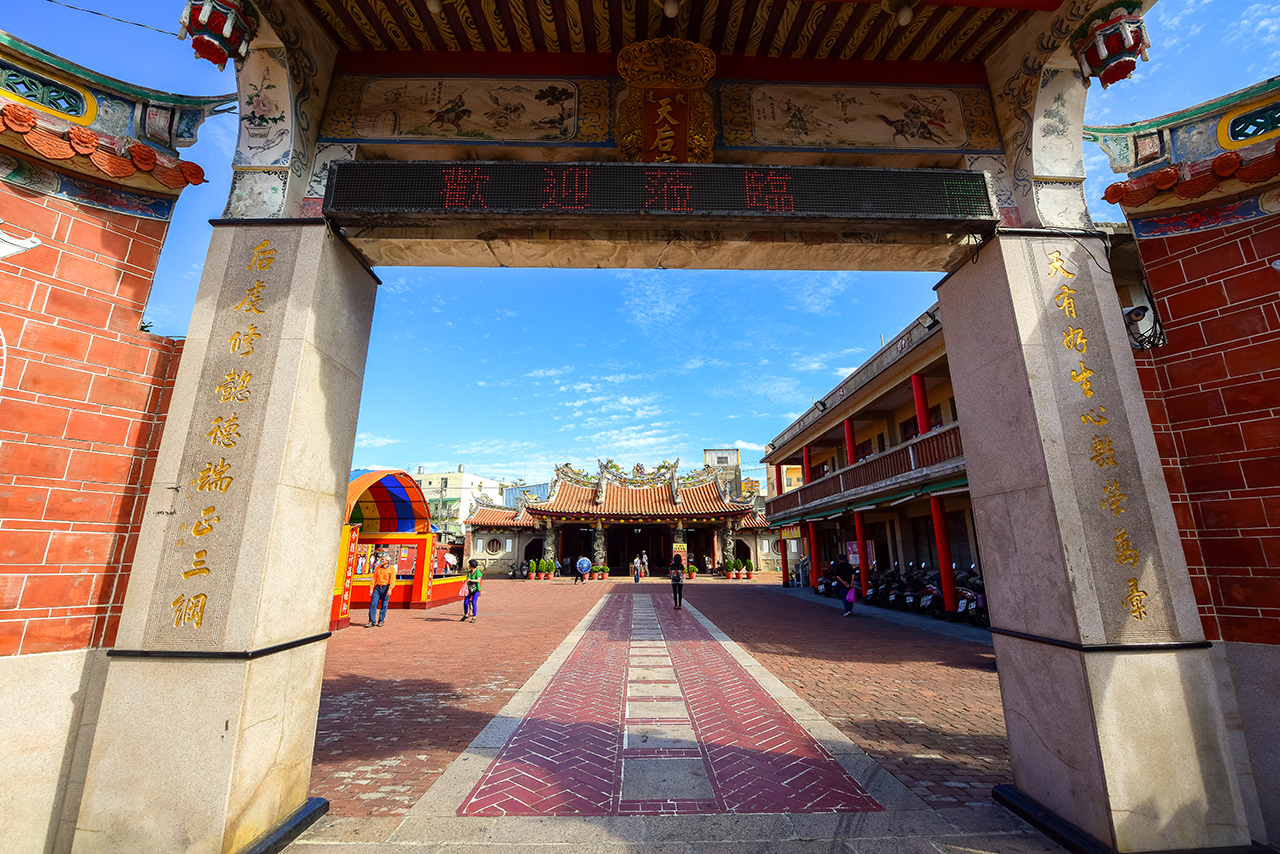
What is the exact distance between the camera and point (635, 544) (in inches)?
1262

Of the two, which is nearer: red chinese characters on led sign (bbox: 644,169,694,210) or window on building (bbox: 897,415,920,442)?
red chinese characters on led sign (bbox: 644,169,694,210)

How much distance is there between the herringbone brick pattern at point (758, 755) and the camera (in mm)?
3307

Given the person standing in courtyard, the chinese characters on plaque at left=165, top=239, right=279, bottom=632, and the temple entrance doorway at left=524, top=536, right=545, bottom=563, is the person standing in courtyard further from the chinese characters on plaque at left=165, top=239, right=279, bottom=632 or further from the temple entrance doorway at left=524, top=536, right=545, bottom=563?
the temple entrance doorway at left=524, top=536, right=545, bottom=563

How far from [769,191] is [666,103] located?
1.01 m

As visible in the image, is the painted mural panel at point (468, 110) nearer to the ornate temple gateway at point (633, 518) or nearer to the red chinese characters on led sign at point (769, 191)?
the red chinese characters on led sign at point (769, 191)

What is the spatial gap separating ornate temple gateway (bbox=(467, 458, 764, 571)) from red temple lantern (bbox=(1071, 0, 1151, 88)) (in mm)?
26043

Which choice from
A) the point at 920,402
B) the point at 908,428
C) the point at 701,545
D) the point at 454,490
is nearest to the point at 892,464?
the point at 920,402

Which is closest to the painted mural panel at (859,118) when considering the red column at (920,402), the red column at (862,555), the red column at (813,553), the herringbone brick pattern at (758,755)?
the herringbone brick pattern at (758,755)

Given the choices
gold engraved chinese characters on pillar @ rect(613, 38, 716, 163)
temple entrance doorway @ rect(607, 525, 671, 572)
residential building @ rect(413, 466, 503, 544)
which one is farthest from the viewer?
residential building @ rect(413, 466, 503, 544)

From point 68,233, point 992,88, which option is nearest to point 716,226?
point 992,88

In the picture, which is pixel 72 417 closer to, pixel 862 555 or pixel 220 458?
pixel 220 458

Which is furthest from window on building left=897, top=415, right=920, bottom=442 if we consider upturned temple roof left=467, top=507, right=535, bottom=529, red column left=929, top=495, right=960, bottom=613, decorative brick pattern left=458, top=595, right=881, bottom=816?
upturned temple roof left=467, top=507, right=535, bottom=529

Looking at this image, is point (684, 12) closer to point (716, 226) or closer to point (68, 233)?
point (716, 226)

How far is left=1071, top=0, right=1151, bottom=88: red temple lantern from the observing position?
305 cm
